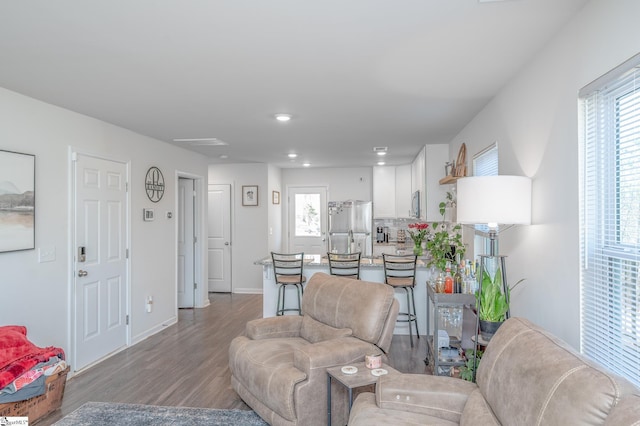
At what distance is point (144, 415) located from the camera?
2928mm

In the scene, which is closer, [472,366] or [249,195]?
[472,366]

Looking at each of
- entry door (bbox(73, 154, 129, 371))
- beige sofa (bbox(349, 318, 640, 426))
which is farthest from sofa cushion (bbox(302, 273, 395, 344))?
entry door (bbox(73, 154, 129, 371))

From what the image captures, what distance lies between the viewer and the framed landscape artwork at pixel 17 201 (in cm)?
301

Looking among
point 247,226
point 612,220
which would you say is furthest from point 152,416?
point 247,226

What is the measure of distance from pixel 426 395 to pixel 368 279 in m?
2.93

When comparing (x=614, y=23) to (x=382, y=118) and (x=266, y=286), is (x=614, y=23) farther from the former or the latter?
(x=266, y=286)

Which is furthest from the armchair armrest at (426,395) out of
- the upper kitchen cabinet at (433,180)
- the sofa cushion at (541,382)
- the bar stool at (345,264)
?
the upper kitchen cabinet at (433,180)

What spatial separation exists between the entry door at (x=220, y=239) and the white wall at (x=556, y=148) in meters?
5.56

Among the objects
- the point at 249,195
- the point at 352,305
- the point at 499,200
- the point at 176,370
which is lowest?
the point at 176,370

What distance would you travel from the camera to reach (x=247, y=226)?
747 cm

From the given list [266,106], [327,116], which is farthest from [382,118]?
[266,106]

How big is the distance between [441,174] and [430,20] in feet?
12.1

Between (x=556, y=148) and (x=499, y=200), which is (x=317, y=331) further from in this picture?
(x=556, y=148)

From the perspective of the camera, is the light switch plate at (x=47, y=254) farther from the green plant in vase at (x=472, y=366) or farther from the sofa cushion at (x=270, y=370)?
the green plant in vase at (x=472, y=366)
